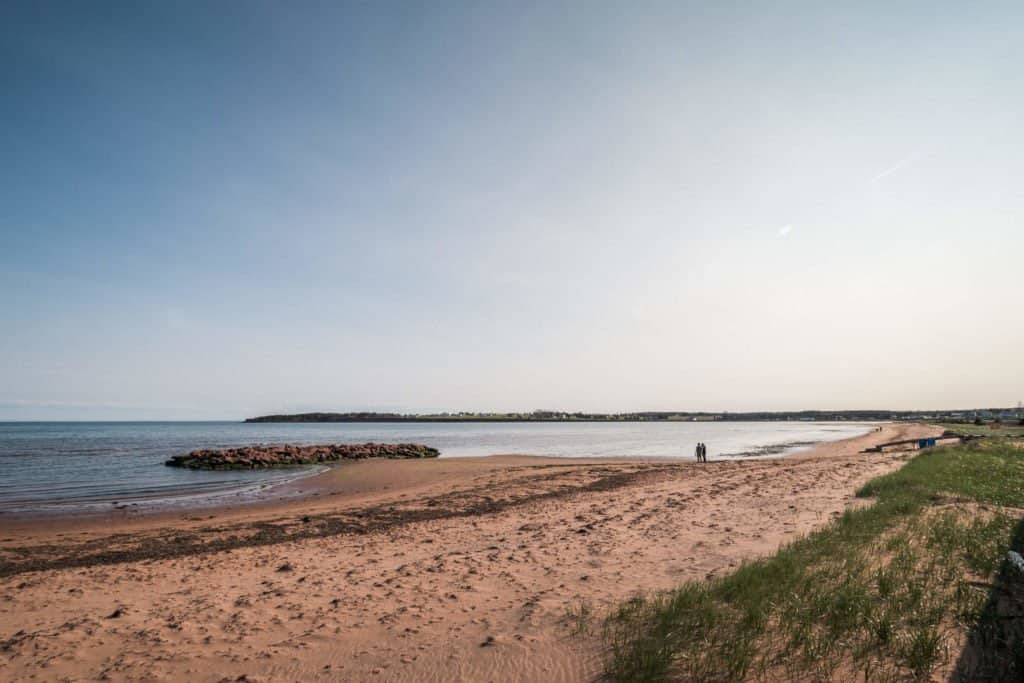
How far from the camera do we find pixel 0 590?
8.93m

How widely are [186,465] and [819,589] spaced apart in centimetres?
4011

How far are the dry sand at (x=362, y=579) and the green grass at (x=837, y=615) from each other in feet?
3.00

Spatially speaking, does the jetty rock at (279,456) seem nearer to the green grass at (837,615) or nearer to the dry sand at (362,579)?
the dry sand at (362,579)

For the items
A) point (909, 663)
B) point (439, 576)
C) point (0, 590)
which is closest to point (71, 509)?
point (0, 590)

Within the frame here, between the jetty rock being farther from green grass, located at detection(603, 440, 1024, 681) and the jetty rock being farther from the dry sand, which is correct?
Answer: green grass, located at detection(603, 440, 1024, 681)

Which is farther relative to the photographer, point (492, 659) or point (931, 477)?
point (931, 477)

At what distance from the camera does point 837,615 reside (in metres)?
6.04

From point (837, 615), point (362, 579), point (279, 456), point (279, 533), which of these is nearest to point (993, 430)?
point (837, 615)

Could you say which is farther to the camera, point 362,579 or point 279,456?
point 279,456

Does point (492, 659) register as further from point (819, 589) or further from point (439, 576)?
point (819, 589)

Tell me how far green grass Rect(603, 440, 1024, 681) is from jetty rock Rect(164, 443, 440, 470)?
3678cm

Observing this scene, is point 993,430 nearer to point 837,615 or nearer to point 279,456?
point 837,615

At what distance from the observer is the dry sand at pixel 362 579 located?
596 centimetres

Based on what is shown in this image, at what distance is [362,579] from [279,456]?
35.7m
